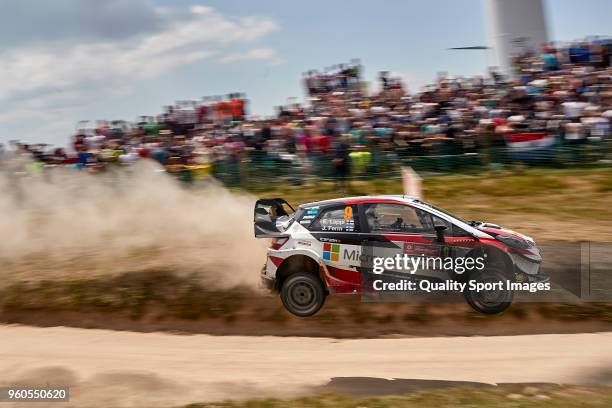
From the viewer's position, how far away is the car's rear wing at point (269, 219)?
9.78 meters

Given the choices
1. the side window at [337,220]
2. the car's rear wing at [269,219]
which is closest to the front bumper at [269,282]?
the car's rear wing at [269,219]

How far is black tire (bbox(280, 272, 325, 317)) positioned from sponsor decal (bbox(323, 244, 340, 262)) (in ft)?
1.21

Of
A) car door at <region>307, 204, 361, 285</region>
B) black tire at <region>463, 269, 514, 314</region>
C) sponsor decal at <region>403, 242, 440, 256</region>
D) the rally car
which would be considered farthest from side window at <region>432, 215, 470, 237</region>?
car door at <region>307, 204, 361, 285</region>

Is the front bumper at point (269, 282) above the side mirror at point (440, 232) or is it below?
below

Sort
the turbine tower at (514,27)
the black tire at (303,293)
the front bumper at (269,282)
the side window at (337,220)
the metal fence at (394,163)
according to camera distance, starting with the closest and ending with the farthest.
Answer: the side window at (337,220)
the black tire at (303,293)
the front bumper at (269,282)
the metal fence at (394,163)
the turbine tower at (514,27)

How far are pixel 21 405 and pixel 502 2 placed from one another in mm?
17980

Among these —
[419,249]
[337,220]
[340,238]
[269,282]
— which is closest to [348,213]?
[337,220]

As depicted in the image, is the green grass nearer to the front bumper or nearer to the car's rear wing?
the front bumper

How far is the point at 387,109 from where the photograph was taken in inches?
755

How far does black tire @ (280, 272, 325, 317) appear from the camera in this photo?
9539mm

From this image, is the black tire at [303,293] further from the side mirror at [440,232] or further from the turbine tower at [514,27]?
the turbine tower at [514,27]

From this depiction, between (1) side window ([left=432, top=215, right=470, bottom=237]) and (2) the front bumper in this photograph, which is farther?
(2) the front bumper

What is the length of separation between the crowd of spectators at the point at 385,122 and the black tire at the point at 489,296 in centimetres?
899

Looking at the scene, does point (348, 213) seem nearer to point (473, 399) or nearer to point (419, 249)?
point (419, 249)
